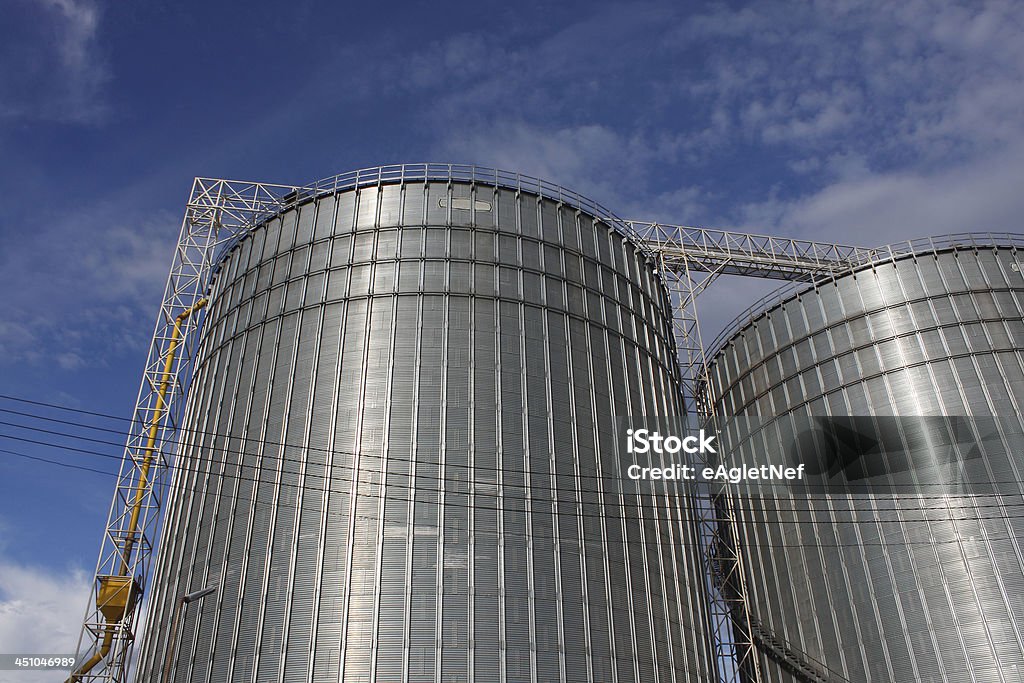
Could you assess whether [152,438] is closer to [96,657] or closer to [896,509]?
[96,657]

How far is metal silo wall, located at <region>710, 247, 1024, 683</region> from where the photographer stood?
33469mm

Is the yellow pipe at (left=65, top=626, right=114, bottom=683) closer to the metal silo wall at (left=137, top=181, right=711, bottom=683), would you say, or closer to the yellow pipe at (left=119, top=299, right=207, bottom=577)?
the yellow pipe at (left=119, top=299, right=207, bottom=577)

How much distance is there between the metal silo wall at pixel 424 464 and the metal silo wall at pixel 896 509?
7258 millimetres

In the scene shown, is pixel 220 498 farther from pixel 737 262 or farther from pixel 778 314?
pixel 737 262

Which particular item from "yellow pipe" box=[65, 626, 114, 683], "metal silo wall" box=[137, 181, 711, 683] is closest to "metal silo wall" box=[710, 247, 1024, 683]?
"metal silo wall" box=[137, 181, 711, 683]

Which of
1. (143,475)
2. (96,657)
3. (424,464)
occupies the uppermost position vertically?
(143,475)

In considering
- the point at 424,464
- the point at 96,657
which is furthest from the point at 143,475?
the point at 424,464

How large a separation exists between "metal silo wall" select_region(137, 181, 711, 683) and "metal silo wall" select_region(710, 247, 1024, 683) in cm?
726

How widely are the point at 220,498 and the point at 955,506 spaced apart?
28.3 metres

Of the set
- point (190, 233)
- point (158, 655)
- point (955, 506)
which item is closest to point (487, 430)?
point (158, 655)

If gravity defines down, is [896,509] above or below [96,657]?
above

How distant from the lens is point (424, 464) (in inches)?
1201

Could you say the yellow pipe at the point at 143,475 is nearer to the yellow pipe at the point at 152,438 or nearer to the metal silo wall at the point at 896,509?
the yellow pipe at the point at 152,438

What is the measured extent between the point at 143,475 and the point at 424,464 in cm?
2132
